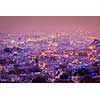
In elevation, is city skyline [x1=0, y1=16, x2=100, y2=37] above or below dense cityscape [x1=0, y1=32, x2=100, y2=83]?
above

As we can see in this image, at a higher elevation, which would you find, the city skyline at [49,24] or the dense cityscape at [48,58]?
the city skyline at [49,24]

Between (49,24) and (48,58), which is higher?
(49,24)
